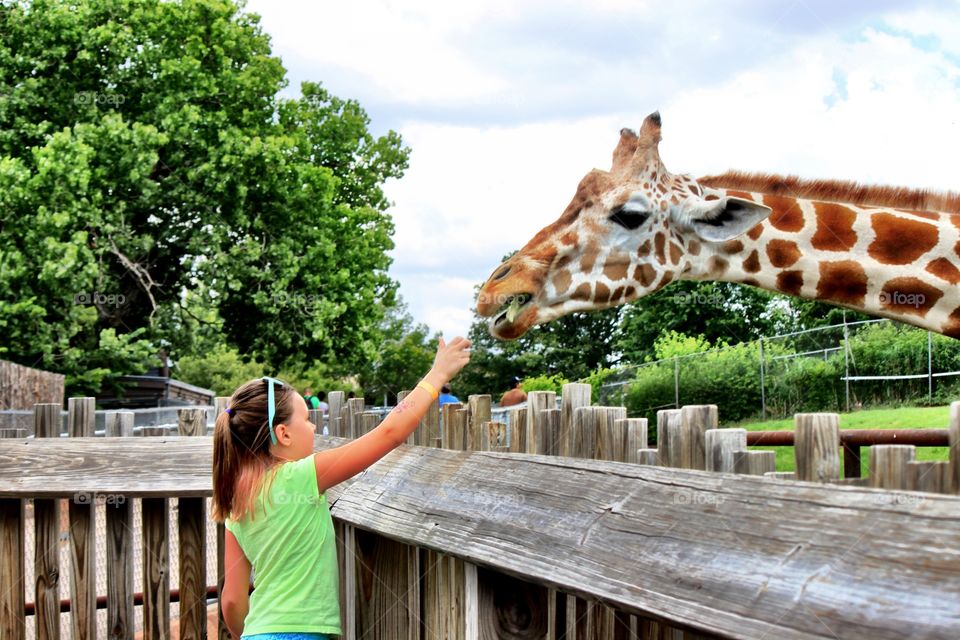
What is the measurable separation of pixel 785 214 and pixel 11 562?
3.65 metres

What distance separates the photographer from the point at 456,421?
10.3ft

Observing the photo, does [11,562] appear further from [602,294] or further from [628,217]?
[628,217]

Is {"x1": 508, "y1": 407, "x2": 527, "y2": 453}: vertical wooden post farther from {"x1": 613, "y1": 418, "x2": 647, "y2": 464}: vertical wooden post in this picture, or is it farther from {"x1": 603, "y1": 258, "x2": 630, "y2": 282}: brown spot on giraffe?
{"x1": 603, "y1": 258, "x2": 630, "y2": 282}: brown spot on giraffe

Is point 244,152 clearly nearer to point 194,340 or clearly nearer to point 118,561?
point 194,340

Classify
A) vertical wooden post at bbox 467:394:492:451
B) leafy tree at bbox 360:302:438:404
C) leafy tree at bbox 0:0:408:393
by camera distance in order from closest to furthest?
vertical wooden post at bbox 467:394:492:451 → leafy tree at bbox 0:0:408:393 → leafy tree at bbox 360:302:438:404

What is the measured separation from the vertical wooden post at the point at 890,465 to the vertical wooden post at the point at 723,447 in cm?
30

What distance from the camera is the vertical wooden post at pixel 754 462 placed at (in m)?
1.93

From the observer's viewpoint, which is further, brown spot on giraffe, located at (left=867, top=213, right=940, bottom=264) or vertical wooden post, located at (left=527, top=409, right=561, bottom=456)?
brown spot on giraffe, located at (left=867, top=213, right=940, bottom=264)

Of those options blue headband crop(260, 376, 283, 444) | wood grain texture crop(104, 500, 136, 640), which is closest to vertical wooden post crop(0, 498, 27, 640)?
wood grain texture crop(104, 500, 136, 640)

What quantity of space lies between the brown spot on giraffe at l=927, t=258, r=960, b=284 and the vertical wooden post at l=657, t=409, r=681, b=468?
7.16 feet

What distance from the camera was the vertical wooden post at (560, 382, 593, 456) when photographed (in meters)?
2.58

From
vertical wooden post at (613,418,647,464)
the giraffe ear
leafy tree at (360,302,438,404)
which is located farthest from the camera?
leafy tree at (360,302,438,404)

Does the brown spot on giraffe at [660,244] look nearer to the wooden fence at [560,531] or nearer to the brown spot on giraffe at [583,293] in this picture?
the brown spot on giraffe at [583,293]

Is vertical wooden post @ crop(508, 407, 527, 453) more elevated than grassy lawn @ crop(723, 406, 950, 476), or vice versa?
vertical wooden post @ crop(508, 407, 527, 453)
